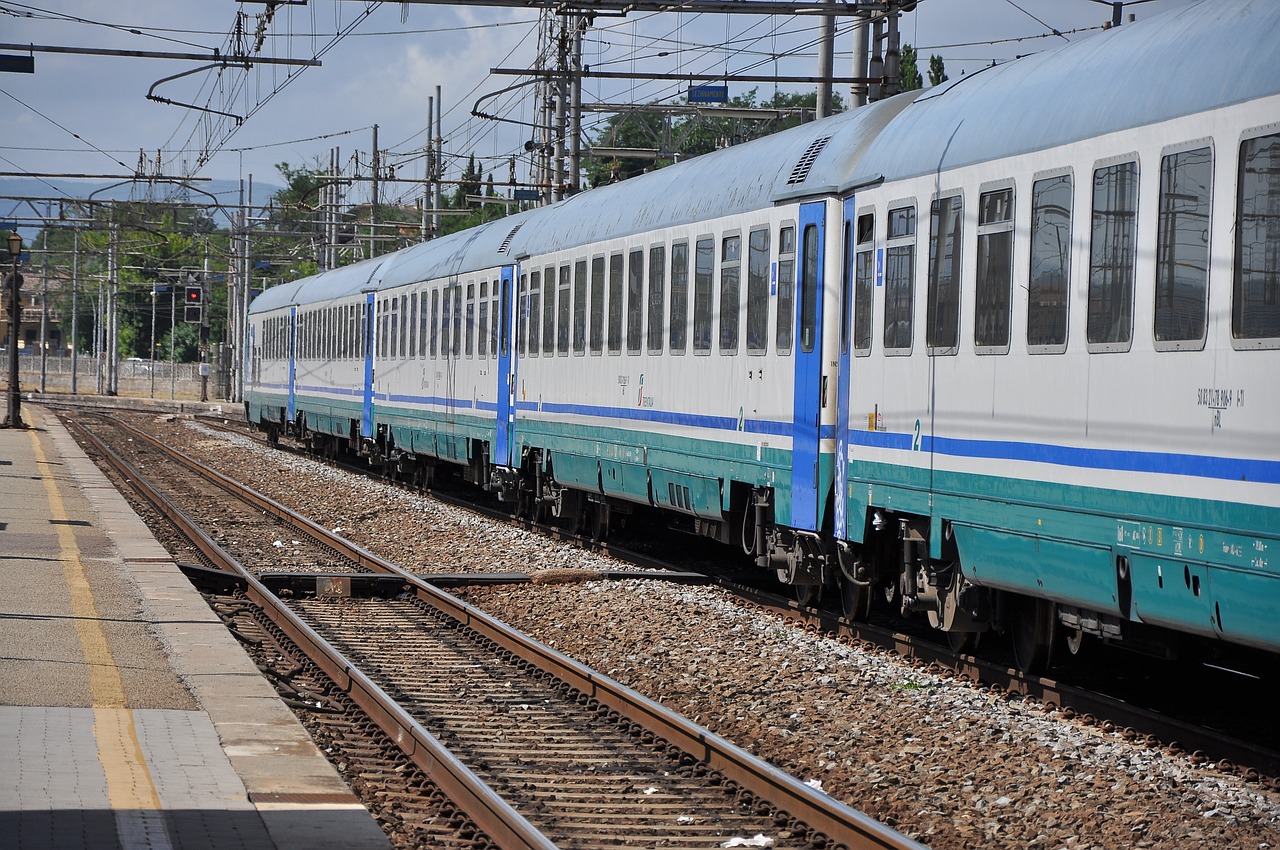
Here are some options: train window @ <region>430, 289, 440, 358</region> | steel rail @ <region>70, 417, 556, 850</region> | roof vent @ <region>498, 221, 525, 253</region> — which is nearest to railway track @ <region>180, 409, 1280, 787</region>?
steel rail @ <region>70, 417, 556, 850</region>

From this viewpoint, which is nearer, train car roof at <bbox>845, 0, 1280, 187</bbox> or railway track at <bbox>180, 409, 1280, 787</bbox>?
train car roof at <bbox>845, 0, 1280, 187</bbox>

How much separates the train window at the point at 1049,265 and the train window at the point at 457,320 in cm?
1565

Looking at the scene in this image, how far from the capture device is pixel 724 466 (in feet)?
46.7

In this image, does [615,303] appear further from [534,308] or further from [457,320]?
[457,320]

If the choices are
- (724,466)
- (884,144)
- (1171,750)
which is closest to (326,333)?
(724,466)

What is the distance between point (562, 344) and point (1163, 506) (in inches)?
465

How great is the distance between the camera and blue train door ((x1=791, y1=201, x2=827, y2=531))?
12352 mm

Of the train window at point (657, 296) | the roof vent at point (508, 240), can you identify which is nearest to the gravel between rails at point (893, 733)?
the train window at point (657, 296)

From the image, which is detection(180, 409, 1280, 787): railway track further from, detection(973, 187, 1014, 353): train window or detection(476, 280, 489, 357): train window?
detection(476, 280, 489, 357): train window

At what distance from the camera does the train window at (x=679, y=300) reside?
603 inches

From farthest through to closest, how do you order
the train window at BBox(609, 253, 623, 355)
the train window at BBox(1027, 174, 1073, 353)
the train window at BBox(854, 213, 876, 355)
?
1. the train window at BBox(609, 253, 623, 355)
2. the train window at BBox(854, 213, 876, 355)
3. the train window at BBox(1027, 174, 1073, 353)

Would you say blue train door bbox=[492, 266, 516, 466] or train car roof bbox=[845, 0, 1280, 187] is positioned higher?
train car roof bbox=[845, 0, 1280, 187]

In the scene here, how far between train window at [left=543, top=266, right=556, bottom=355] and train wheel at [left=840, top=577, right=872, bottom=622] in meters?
7.46

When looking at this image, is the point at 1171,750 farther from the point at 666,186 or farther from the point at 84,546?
the point at 84,546
